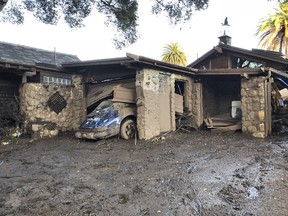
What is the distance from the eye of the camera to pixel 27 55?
13.3 meters

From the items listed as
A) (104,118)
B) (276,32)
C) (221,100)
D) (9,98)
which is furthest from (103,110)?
(276,32)

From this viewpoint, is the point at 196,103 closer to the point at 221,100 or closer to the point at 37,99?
the point at 221,100

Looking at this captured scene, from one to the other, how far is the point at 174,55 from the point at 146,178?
81.4 feet

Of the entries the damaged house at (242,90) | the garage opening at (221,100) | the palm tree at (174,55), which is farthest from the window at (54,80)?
the palm tree at (174,55)

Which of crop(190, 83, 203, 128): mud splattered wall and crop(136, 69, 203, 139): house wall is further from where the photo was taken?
crop(190, 83, 203, 128): mud splattered wall

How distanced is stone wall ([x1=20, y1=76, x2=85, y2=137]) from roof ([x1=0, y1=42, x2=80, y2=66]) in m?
3.02

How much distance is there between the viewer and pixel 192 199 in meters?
3.74

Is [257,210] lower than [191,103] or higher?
lower

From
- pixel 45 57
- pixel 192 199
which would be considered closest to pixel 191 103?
pixel 192 199

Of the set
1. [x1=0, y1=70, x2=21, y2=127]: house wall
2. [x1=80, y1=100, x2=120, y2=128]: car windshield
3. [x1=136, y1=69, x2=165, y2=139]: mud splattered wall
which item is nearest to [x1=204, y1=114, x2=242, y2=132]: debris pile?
[x1=136, y1=69, x2=165, y2=139]: mud splattered wall

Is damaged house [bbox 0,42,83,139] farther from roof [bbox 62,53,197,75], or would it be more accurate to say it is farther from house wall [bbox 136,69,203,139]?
house wall [bbox 136,69,203,139]

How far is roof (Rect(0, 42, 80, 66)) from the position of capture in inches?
481

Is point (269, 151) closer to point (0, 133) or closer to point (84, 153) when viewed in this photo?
point (84, 153)

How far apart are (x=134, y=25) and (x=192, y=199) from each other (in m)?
6.29
